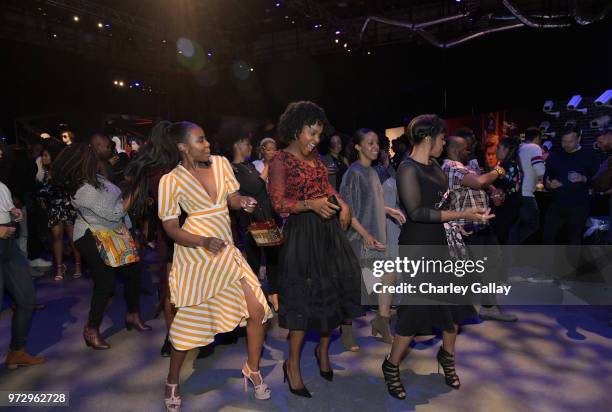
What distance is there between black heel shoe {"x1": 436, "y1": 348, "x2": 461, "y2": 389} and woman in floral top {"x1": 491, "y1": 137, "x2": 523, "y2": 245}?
2479 millimetres

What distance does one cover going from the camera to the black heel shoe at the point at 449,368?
10.1 ft

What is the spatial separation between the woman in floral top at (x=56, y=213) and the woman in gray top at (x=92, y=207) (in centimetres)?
139

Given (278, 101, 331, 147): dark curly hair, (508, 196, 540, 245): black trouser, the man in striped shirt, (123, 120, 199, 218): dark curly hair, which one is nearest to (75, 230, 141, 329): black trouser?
(123, 120, 199, 218): dark curly hair

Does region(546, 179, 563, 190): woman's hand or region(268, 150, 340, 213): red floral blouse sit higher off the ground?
region(268, 150, 340, 213): red floral blouse

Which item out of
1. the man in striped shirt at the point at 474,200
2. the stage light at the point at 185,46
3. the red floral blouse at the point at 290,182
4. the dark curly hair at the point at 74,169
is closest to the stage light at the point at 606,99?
Answer: the man in striped shirt at the point at 474,200

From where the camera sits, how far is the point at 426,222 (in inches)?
113

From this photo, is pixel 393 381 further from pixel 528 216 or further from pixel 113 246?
pixel 528 216

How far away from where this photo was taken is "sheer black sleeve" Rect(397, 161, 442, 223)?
2816mm

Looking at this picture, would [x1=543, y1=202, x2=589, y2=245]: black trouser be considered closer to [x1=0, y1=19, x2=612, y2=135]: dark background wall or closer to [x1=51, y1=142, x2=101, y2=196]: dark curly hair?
[x1=0, y1=19, x2=612, y2=135]: dark background wall

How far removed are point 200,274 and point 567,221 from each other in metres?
4.31

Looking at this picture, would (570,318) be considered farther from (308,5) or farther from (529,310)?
(308,5)

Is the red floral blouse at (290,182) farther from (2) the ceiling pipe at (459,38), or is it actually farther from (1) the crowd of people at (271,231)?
(2) the ceiling pipe at (459,38)

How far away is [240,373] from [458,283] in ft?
5.36

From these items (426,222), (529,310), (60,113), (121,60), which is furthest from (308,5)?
(426,222)
